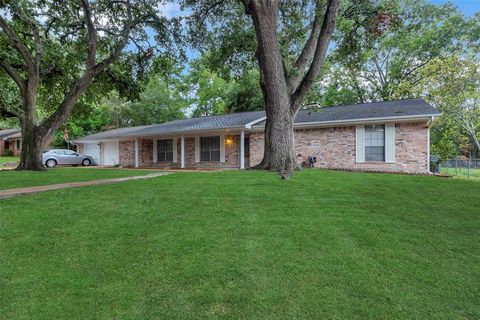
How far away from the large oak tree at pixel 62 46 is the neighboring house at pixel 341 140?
17.3ft

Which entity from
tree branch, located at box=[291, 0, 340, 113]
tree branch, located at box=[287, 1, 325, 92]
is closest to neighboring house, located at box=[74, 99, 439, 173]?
tree branch, located at box=[287, 1, 325, 92]

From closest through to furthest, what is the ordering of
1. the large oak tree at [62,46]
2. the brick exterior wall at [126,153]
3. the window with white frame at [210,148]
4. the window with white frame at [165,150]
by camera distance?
the large oak tree at [62,46]
the window with white frame at [210,148]
the window with white frame at [165,150]
the brick exterior wall at [126,153]

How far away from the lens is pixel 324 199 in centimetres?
497

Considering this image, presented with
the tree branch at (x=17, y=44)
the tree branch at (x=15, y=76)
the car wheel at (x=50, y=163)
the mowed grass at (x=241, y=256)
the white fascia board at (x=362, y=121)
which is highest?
the tree branch at (x=17, y=44)

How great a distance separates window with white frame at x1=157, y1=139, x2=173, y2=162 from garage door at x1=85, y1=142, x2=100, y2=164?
299 inches

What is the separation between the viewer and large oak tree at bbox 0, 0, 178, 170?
10.3 m

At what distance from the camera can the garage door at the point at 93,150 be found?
23.4 metres

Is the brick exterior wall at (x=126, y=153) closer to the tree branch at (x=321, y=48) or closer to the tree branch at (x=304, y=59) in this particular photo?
the tree branch at (x=304, y=59)

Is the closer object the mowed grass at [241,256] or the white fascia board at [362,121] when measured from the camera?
the mowed grass at [241,256]

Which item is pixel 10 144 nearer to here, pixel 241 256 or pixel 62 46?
pixel 62 46

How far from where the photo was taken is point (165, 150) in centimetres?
1858

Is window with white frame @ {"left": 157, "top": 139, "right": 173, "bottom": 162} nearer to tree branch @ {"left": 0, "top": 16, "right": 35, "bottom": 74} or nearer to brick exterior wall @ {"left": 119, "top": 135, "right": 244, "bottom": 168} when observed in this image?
brick exterior wall @ {"left": 119, "top": 135, "right": 244, "bottom": 168}

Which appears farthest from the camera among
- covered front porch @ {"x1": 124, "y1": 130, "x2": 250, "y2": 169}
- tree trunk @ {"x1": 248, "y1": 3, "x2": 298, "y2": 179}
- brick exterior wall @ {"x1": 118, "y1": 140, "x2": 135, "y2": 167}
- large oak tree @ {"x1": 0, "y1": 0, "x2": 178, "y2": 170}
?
brick exterior wall @ {"x1": 118, "y1": 140, "x2": 135, "y2": 167}

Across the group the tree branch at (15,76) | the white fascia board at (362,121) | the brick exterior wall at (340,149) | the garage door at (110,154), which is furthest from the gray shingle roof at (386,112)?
the garage door at (110,154)
